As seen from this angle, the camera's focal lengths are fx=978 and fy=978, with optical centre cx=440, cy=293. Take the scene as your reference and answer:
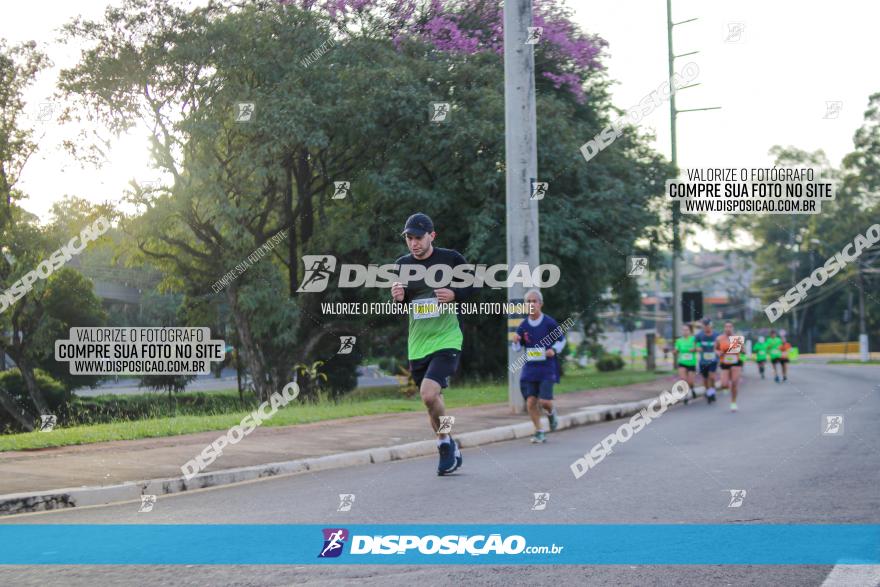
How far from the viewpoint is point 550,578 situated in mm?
4891

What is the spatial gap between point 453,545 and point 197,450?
236 inches

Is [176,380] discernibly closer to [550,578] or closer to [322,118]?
[322,118]

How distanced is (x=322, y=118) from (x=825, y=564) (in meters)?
18.3

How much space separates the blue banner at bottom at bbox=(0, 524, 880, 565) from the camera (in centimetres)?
534

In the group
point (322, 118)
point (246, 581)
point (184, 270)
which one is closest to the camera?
point (246, 581)

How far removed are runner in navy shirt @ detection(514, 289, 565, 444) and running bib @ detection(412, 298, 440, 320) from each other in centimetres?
366

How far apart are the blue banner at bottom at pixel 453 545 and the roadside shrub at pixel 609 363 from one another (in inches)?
1719

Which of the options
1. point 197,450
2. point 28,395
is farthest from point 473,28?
point 197,450

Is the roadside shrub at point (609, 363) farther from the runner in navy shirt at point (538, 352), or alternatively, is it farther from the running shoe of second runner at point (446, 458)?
the running shoe of second runner at point (446, 458)

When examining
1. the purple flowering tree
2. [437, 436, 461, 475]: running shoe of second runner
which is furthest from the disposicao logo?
the purple flowering tree

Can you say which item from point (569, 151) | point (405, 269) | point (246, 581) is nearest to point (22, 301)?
point (569, 151)

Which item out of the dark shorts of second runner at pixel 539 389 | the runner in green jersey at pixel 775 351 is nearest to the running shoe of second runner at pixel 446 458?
the dark shorts of second runner at pixel 539 389

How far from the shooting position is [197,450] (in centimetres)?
1102

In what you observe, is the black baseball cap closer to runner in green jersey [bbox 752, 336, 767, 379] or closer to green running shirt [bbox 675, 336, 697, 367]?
green running shirt [bbox 675, 336, 697, 367]
